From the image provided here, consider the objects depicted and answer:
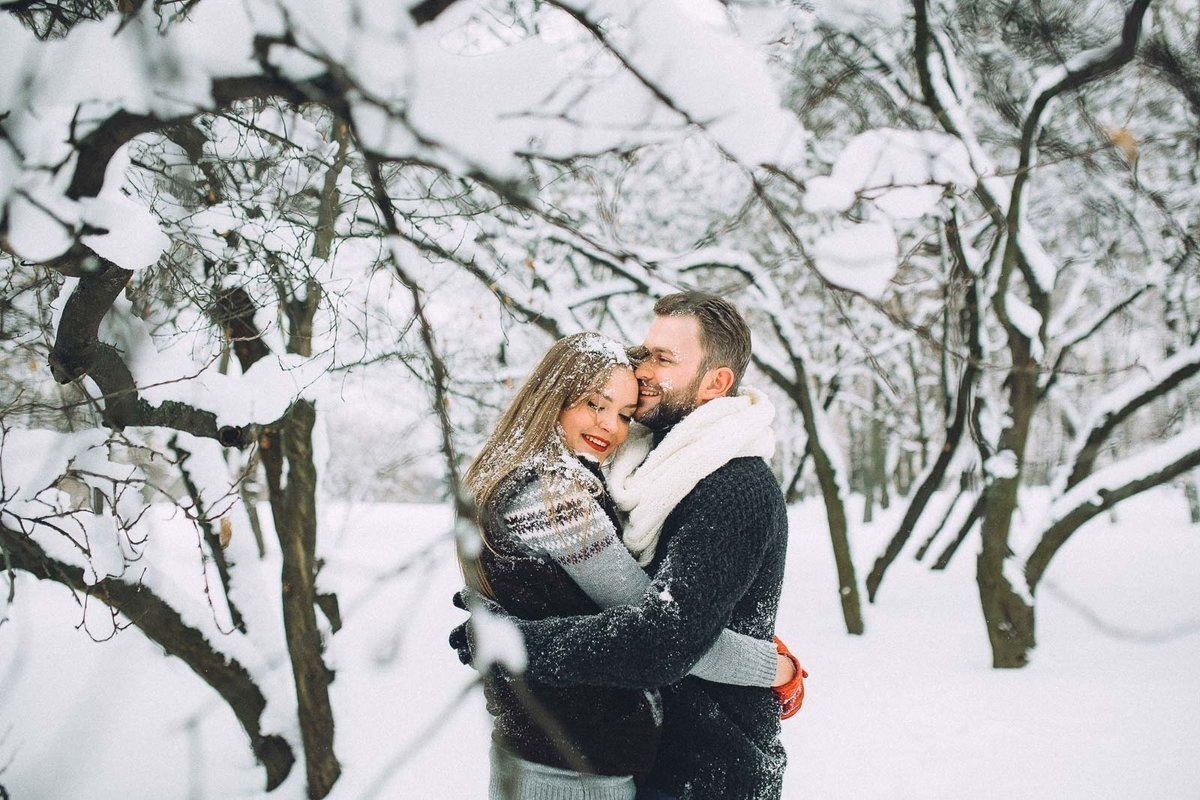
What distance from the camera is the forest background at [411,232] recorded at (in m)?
1.17

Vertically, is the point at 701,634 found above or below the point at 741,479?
below

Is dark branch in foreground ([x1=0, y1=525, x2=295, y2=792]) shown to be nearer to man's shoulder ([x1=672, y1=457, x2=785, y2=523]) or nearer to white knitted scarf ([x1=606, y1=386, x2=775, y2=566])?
white knitted scarf ([x1=606, y1=386, x2=775, y2=566])

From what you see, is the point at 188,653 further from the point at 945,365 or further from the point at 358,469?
the point at 358,469

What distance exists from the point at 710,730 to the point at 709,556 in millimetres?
444

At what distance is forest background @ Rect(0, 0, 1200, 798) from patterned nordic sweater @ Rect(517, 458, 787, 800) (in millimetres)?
408

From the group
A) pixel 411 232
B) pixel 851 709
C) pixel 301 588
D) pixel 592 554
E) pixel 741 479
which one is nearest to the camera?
pixel 592 554

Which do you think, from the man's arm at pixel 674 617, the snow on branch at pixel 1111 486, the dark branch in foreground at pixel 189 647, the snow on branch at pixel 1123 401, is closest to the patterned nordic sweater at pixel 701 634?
the man's arm at pixel 674 617

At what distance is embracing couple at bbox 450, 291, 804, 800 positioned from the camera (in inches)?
57.9

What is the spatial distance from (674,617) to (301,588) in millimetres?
2897

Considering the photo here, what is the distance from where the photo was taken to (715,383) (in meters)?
1.90

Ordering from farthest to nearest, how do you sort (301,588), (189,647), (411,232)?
1. (301,588)
2. (189,647)
3. (411,232)

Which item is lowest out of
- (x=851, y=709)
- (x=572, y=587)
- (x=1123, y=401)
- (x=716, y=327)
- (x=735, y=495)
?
→ (x=851, y=709)

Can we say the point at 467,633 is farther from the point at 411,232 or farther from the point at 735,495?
the point at 411,232

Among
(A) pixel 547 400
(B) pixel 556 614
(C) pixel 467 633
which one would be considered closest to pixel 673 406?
(A) pixel 547 400
